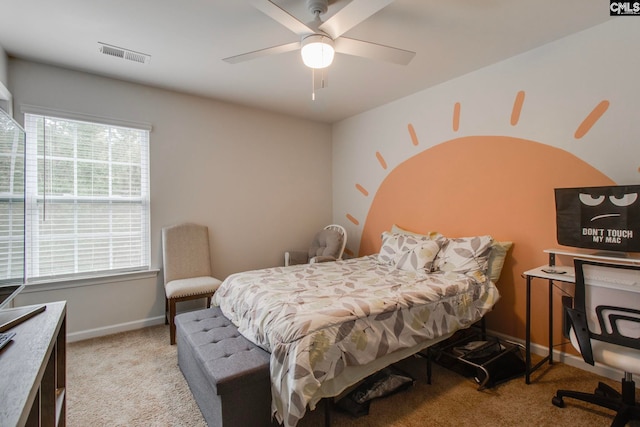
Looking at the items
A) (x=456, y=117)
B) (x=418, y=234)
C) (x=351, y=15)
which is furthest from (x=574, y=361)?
(x=351, y=15)

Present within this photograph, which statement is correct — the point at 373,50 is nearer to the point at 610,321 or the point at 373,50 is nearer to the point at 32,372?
the point at 610,321

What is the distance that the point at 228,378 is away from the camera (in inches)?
60.6

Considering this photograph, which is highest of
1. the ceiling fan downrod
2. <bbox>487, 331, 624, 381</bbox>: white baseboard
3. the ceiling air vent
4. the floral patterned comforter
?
the ceiling air vent

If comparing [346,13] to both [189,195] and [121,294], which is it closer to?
[189,195]

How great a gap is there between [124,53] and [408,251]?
3122 mm

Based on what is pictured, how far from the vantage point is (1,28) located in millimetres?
2213

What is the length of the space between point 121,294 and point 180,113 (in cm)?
208

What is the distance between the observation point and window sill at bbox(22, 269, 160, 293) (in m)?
2.71

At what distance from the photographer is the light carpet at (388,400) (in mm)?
1817

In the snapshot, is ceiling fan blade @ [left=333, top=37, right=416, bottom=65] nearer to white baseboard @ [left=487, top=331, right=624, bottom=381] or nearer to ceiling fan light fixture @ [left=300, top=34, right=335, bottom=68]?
ceiling fan light fixture @ [left=300, top=34, right=335, bottom=68]

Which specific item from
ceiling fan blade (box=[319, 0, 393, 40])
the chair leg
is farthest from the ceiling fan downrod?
the chair leg

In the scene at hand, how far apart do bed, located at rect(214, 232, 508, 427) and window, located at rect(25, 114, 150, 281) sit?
4.77 feet

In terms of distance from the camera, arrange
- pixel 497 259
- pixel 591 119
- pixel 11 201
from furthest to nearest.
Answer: pixel 497 259
pixel 591 119
pixel 11 201

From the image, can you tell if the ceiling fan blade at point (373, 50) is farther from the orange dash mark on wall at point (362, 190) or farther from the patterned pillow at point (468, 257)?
the orange dash mark on wall at point (362, 190)
